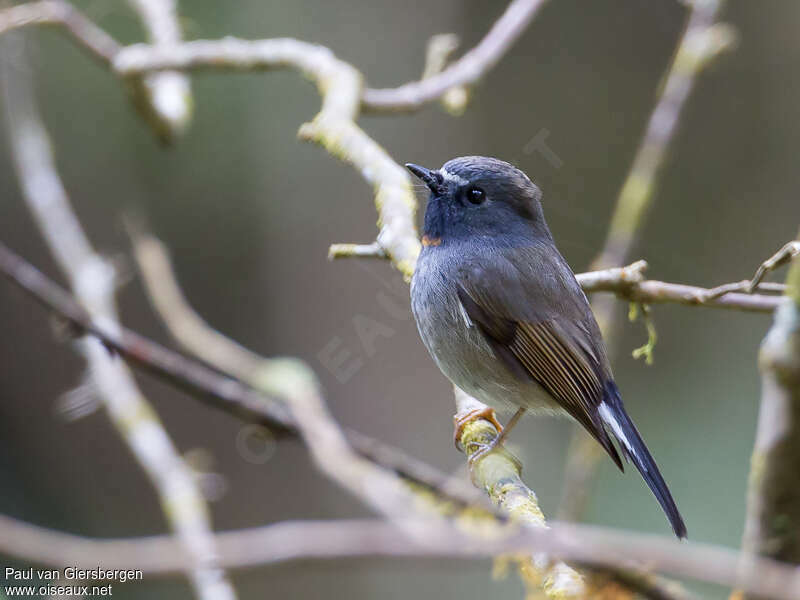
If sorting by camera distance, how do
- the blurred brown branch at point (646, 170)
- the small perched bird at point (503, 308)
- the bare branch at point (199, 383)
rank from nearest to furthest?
the bare branch at point (199, 383) < the small perched bird at point (503, 308) < the blurred brown branch at point (646, 170)

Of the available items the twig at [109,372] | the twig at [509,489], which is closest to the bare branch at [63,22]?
the twig at [109,372]

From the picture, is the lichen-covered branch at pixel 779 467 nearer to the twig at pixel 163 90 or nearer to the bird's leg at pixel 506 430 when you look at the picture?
the bird's leg at pixel 506 430

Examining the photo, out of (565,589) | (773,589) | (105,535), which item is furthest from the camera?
(105,535)

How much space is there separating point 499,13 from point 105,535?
16.5ft

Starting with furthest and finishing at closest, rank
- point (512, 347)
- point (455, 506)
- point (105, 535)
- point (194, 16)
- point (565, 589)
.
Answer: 1. point (194, 16)
2. point (105, 535)
3. point (512, 347)
4. point (565, 589)
5. point (455, 506)

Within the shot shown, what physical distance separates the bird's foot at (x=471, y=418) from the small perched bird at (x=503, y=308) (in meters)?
0.01

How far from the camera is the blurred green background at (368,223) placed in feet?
20.0

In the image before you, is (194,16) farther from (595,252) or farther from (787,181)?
(787,181)

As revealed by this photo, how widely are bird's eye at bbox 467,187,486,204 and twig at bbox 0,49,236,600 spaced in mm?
1613

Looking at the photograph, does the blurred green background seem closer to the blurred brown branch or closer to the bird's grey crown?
the blurred brown branch

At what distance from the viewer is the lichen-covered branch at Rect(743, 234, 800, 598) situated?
1.10 meters

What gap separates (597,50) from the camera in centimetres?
720

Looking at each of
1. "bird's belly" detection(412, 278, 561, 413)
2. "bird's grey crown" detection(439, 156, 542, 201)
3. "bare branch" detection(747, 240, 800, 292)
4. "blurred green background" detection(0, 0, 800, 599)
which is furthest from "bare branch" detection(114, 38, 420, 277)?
"blurred green background" detection(0, 0, 800, 599)

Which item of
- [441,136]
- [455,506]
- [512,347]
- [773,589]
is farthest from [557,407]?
[441,136]
